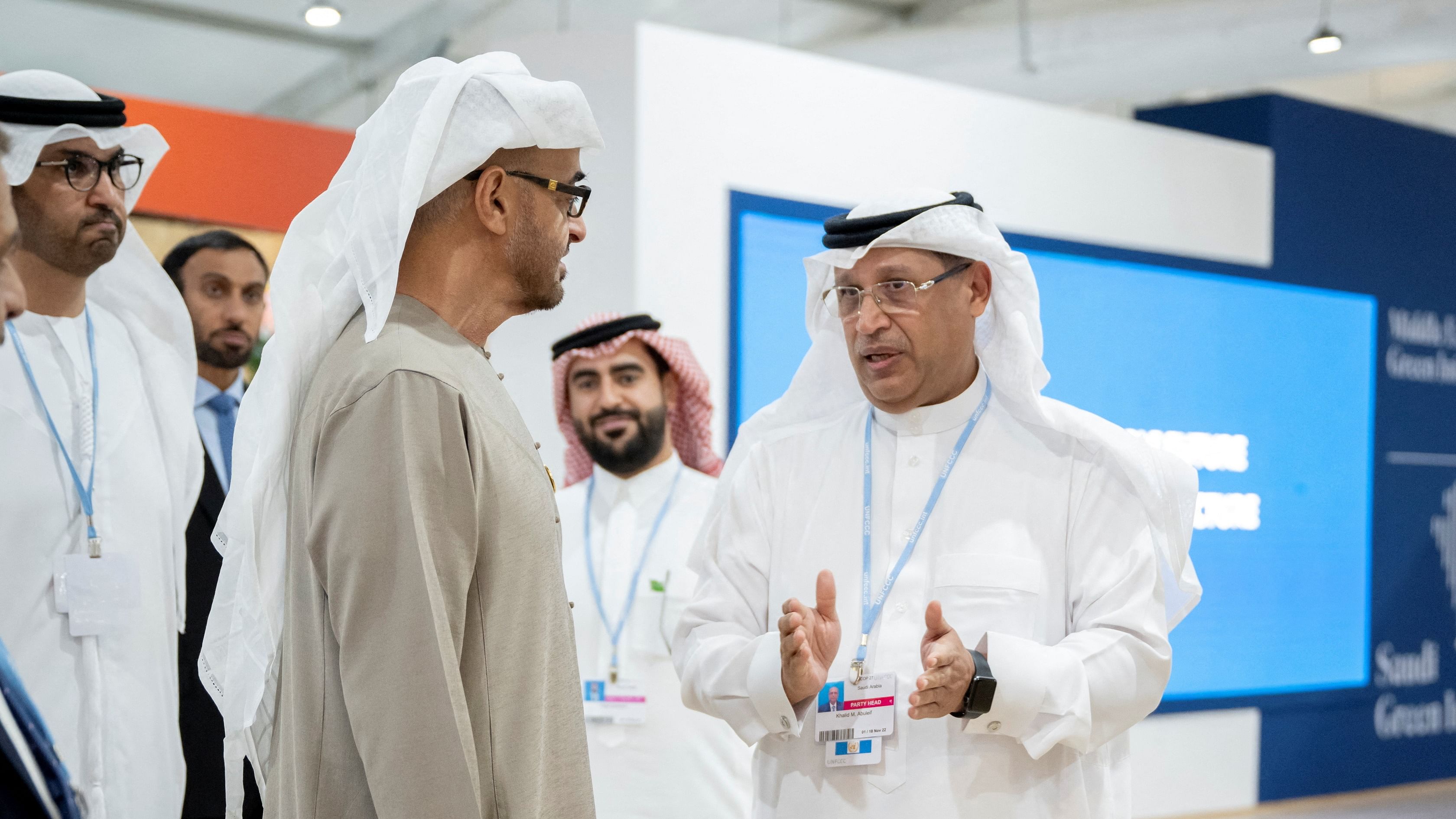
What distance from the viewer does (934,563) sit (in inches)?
102

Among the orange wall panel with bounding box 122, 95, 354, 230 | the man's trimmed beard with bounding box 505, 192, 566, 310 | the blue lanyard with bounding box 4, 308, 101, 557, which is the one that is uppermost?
the orange wall panel with bounding box 122, 95, 354, 230

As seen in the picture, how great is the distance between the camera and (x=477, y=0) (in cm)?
933

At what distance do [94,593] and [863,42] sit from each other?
6.87 meters

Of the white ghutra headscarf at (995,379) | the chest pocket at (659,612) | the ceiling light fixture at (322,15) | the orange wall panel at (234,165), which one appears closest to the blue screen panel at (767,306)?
the chest pocket at (659,612)

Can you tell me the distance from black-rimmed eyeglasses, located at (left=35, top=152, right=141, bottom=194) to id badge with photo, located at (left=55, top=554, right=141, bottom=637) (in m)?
0.81

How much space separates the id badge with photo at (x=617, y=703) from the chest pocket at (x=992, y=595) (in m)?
1.26

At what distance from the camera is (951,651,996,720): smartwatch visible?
2256mm

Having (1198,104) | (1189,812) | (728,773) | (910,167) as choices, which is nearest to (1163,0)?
(1198,104)

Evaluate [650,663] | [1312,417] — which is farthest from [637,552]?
[1312,417]

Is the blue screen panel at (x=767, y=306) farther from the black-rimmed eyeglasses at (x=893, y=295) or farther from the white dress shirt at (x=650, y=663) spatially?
the black-rimmed eyeglasses at (x=893, y=295)

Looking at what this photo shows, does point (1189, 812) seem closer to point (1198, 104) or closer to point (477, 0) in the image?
point (1198, 104)

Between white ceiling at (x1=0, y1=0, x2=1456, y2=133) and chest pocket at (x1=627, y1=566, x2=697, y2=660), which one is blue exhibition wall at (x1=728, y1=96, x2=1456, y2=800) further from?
chest pocket at (x1=627, y1=566, x2=697, y2=660)

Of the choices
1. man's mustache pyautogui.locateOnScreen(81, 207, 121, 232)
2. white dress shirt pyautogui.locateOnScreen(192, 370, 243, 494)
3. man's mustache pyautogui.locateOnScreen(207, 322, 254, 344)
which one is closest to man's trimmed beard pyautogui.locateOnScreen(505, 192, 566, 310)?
man's mustache pyautogui.locateOnScreen(81, 207, 121, 232)

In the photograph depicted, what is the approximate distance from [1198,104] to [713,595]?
19.1ft
